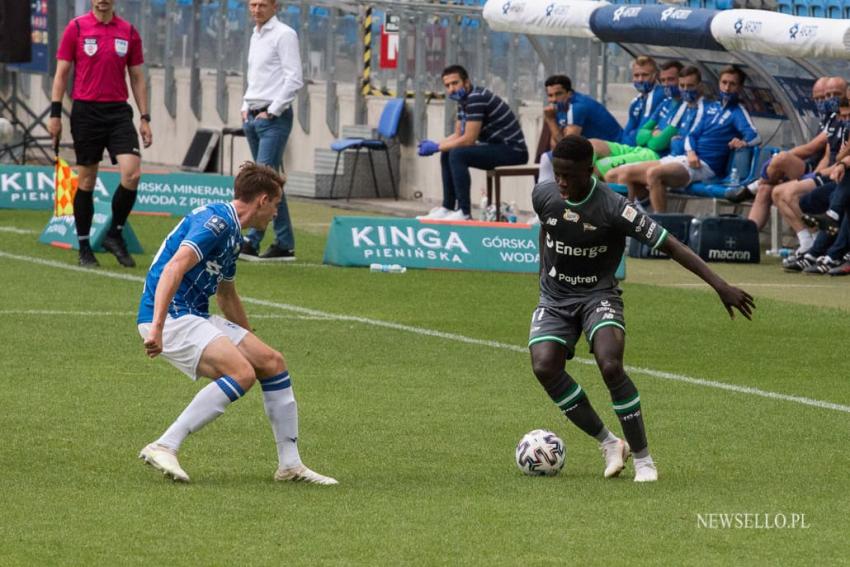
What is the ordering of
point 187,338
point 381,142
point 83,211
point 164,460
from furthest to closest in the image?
A: 1. point 381,142
2. point 83,211
3. point 187,338
4. point 164,460

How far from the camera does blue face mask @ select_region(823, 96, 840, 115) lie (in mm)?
17656

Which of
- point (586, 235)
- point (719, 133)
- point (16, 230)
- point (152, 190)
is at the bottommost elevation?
point (16, 230)

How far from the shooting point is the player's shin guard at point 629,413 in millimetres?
8203

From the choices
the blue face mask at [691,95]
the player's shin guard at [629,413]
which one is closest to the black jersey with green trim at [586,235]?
the player's shin guard at [629,413]

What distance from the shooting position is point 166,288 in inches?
301

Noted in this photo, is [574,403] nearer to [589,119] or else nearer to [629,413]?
[629,413]

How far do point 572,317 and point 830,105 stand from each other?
9877 mm

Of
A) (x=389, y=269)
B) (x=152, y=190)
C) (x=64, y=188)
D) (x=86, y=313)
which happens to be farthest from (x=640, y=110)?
(x=86, y=313)

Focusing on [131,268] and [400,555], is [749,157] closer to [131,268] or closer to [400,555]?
[131,268]

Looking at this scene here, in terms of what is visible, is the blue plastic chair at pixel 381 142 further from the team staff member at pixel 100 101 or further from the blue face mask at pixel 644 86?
the team staff member at pixel 100 101

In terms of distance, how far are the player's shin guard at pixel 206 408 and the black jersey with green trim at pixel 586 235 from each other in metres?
1.65

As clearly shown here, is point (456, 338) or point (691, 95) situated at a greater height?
point (691, 95)

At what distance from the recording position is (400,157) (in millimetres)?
25406

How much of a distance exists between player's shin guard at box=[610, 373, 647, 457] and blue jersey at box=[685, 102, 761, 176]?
11516 millimetres
